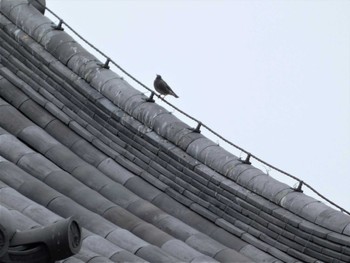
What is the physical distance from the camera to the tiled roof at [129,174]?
20.1m

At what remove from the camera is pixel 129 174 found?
22422 mm

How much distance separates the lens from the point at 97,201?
20391 mm

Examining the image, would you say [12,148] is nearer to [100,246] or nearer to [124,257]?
[100,246]

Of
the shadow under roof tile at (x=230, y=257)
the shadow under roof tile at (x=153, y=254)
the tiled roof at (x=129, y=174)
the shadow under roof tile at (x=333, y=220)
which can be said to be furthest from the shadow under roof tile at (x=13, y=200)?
the shadow under roof tile at (x=333, y=220)

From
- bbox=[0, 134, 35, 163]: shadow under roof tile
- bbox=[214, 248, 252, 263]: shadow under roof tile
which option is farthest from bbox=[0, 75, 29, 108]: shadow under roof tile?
bbox=[214, 248, 252, 263]: shadow under roof tile

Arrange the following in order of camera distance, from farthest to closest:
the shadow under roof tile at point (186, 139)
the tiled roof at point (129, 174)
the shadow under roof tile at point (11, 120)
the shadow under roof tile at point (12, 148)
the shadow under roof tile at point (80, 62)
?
the shadow under roof tile at point (80, 62)
the shadow under roof tile at point (186, 139)
the shadow under roof tile at point (11, 120)
the shadow under roof tile at point (12, 148)
the tiled roof at point (129, 174)

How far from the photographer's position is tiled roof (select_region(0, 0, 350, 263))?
65.9 ft

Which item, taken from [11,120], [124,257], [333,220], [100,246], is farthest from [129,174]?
[124,257]

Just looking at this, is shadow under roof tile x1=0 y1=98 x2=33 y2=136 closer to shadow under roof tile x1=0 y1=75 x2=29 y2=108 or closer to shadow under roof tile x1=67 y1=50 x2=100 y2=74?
shadow under roof tile x1=0 y1=75 x2=29 y2=108

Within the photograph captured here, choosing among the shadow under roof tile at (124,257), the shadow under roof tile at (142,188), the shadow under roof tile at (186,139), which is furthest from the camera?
the shadow under roof tile at (186,139)

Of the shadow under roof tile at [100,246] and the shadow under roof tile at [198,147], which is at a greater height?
the shadow under roof tile at [198,147]

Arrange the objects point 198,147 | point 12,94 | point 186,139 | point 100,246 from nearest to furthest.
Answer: point 100,246, point 12,94, point 198,147, point 186,139

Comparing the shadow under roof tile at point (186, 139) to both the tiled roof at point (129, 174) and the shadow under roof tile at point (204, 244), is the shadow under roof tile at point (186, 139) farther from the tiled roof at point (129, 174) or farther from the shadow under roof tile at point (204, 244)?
the shadow under roof tile at point (204, 244)

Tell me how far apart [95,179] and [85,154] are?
1.03m
